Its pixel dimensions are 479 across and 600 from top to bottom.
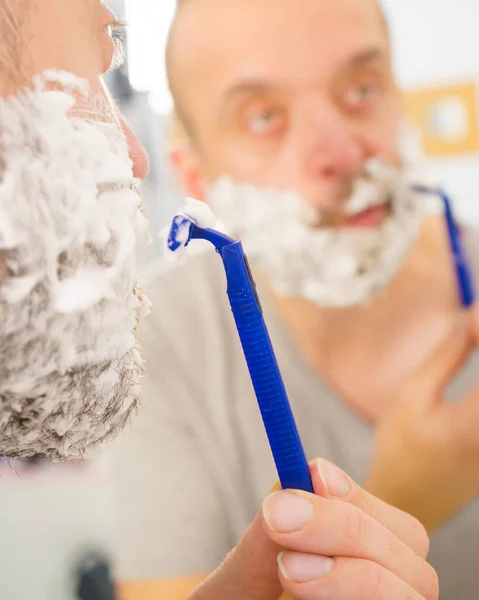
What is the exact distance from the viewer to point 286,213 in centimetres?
71

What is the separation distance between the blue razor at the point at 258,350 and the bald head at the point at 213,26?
1.21 feet

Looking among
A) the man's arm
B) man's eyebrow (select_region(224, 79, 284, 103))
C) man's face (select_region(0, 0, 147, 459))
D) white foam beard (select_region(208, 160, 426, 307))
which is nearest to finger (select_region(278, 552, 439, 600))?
man's face (select_region(0, 0, 147, 459))

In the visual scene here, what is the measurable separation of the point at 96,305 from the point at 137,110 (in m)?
0.36

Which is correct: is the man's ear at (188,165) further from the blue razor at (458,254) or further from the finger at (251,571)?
the finger at (251,571)

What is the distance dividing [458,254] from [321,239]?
0.57ft

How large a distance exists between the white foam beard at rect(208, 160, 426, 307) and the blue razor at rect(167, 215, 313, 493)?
1.09 feet

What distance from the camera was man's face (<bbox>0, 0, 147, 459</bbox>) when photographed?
0.35 metres

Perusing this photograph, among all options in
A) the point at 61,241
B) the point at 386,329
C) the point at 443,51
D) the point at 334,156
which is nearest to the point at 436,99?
the point at 443,51

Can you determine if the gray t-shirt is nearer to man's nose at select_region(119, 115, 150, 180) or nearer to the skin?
the skin

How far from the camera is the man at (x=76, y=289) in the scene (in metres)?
0.35

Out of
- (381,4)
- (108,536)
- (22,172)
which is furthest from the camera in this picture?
(381,4)

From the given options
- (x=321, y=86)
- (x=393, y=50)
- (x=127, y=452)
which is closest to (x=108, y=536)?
(x=127, y=452)

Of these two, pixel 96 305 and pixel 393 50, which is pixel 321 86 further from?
pixel 96 305

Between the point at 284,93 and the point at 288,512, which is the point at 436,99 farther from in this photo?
the point at 288,512
